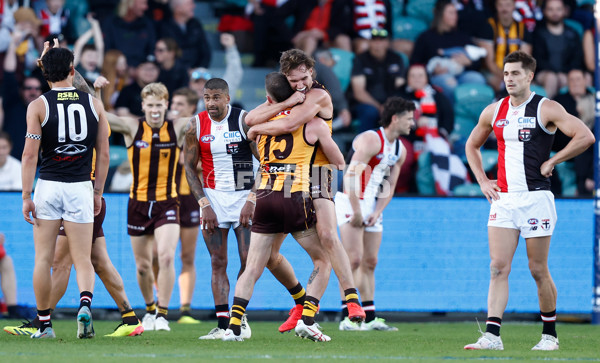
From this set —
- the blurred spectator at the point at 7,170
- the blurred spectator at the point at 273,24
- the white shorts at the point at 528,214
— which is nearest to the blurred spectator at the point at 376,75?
the blurred spectator at the point at 273,24

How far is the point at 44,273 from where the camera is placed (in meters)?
7.99

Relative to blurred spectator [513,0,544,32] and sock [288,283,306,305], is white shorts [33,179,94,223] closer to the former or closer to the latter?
sock [288,283,306,305]

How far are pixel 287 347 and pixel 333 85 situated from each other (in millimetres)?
7511

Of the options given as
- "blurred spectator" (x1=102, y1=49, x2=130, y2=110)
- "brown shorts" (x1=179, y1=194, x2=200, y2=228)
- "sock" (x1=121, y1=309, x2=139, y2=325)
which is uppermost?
"blurred spectator" (x1=102, y1=49, x2=130, y2=110)

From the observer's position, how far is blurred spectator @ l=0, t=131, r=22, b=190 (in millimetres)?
12625

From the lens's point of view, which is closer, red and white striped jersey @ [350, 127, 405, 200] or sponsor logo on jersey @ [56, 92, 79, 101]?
sponsor logo on jersey @ [56, 92, 79, 101]

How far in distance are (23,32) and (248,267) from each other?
8692mm

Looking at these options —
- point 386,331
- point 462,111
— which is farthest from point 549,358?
point 462,111

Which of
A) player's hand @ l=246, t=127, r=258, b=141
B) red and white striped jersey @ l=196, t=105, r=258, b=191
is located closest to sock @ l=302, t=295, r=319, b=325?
player's hand @ l=246, t=127, r=258, b=141

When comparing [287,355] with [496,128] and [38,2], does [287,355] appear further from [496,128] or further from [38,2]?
[38,2]

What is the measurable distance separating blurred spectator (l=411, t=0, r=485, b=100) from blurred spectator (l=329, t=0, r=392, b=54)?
803mm

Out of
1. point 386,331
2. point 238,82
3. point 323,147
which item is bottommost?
point 386,331

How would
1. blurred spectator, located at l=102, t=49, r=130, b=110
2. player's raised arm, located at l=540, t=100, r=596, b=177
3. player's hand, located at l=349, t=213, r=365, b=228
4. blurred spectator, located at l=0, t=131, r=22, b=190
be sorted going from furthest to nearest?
blurred spectator, located at l=102, t=49, r=130, b=110
blurred spectator, located at l=0, t=131, r=22, b=190
player's hand, located at l=349, t=213, r=365, b=228
player's raised arm, located at l=540, t=100, r=596, b=177

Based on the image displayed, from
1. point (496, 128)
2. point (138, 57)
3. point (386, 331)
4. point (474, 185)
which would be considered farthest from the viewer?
point (138, 57)
